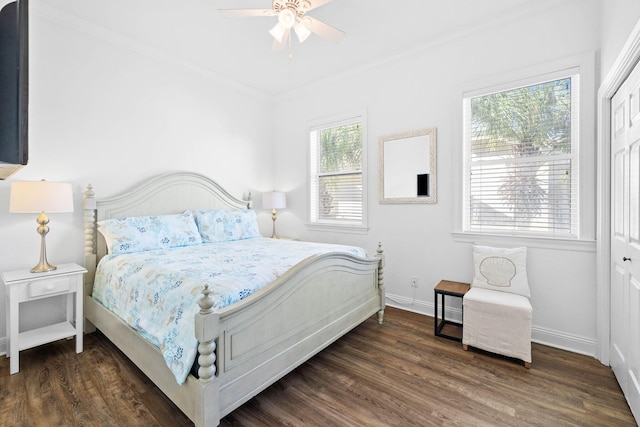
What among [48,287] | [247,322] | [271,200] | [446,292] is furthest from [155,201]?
[446,292]

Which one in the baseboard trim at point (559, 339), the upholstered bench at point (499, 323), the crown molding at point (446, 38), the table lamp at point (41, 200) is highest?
the crown molding at point (446, 38)

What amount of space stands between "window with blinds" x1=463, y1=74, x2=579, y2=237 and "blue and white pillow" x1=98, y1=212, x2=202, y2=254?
2846 millimetres

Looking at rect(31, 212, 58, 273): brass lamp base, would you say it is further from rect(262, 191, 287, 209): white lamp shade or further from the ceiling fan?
rect(262, 191, 287, 209): white lamp shade

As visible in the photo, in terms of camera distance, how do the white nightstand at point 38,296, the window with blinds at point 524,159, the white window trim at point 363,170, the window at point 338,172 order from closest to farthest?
the white nightstand at point 38,296 < the window with blinds at point 524,159 < the white window trim at point 363,170 < the window at point 338,172

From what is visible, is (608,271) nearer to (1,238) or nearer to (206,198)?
(206,198)

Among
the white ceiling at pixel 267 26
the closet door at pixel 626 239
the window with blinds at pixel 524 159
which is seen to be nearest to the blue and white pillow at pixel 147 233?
the white ceiling at pixel 267 26

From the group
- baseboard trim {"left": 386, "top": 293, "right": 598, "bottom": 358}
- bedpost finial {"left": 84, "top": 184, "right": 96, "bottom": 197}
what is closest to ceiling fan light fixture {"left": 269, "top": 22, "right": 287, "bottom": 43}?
bedpost finial {"left": 84, "top": 184, "right": 96, "bottom": 197}

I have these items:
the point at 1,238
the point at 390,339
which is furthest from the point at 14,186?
the point at 390,339

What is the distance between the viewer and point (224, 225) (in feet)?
11.5

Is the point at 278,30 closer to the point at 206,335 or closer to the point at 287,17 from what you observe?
the point at 287,17

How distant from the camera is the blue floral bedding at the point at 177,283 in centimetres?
158

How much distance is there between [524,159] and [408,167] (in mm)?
1058

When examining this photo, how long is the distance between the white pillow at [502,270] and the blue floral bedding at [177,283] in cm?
106

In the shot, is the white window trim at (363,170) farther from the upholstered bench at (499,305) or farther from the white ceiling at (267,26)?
the upholstered bench at (499,305)
